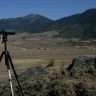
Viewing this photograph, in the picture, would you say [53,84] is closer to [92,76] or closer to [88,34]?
[92,76]

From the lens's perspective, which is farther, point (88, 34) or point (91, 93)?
point (88, 34)

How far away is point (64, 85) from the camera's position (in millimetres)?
11883

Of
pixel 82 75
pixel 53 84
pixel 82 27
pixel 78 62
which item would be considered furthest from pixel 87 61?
pixel 82 27

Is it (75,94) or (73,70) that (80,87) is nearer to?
(75,94)

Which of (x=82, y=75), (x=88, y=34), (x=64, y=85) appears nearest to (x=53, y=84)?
(x=64, y=85)

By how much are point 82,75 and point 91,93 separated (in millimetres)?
1528

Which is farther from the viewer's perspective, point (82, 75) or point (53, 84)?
point (82, 75)

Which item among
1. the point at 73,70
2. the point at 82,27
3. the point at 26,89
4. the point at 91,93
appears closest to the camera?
the point at 91,93

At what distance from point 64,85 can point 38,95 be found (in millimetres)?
800

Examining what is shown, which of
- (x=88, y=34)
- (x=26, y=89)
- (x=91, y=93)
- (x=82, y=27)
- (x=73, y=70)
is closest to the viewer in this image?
(x=91, y=93)

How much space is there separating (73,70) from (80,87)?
1742 mm

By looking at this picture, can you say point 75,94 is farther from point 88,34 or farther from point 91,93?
point 88,34

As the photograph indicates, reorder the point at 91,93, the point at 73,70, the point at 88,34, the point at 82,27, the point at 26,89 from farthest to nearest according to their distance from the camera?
the point at 82,27 → the point at 88,34 → the point at 73,70 → the point at 26,89 → the point at 91,93

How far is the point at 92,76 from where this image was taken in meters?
12.9
